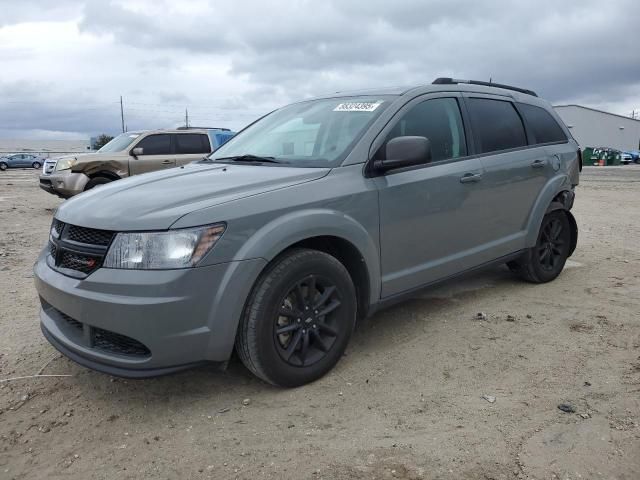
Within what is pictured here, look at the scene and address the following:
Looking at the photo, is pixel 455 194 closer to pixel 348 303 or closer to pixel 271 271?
pixel 348 303

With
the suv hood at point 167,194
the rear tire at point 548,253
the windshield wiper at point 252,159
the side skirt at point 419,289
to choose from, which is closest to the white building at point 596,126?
the rear tire at point 548,253

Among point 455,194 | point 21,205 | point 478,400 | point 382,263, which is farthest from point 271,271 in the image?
point 21,205

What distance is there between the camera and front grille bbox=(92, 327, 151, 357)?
2.62m

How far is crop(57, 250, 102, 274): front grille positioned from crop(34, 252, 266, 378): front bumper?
0.07 meters

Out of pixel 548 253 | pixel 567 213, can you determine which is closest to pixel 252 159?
pixel 548 253

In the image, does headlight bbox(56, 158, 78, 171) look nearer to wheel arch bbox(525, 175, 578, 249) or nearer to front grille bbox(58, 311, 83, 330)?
front grille bbox(58, 311, 83, 330)

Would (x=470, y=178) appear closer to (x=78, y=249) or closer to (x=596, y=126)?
(x=78, y=249)

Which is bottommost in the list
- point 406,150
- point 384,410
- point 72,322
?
point 384,410

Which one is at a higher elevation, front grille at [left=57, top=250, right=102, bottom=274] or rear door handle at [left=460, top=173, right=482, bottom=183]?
rear door handle at [left=460, top=173, right=482, bottom=183]

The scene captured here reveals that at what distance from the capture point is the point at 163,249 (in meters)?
2.55

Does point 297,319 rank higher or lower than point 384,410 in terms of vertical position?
higher

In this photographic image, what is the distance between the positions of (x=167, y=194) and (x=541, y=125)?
3.71 m

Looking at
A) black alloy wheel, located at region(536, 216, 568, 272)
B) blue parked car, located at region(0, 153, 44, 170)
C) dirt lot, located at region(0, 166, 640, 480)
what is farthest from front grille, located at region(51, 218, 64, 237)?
blue parked car, located at region(0, 153, 44, 170)

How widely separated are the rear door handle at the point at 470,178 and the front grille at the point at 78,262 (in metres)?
2.54
